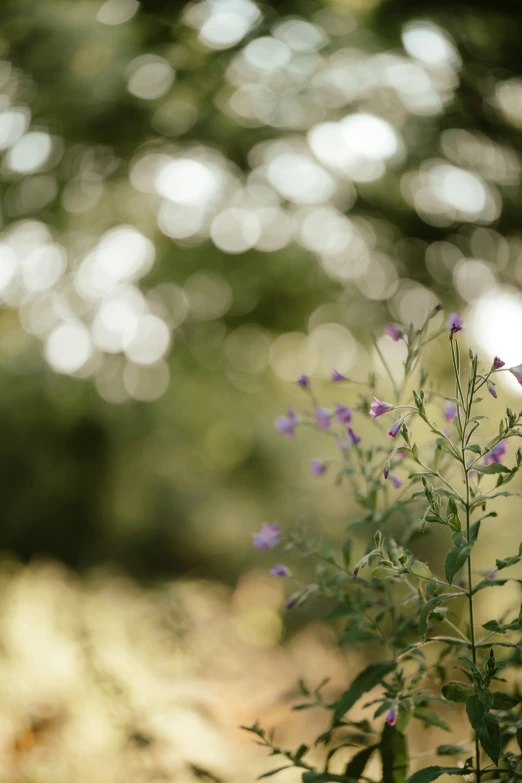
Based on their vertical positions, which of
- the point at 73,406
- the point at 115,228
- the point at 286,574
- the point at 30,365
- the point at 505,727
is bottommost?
the point at 505,727

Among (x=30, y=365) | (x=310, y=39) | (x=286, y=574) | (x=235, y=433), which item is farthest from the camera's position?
(x=235, y=433)

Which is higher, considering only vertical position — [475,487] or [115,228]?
[115,228]

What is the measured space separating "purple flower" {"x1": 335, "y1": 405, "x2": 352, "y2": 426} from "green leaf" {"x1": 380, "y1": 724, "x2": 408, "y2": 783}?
1.66 feet

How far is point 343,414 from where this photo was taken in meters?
1.14

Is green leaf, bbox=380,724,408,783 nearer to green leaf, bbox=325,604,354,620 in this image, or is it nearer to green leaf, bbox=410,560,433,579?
green leaf, bbox=325,604,354,620

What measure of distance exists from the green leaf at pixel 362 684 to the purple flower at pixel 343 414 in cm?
41

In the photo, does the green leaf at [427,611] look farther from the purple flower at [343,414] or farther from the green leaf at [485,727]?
the purple flower at [343,414]

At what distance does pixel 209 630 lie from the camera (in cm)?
313

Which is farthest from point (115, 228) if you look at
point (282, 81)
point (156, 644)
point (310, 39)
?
point (156, 644)

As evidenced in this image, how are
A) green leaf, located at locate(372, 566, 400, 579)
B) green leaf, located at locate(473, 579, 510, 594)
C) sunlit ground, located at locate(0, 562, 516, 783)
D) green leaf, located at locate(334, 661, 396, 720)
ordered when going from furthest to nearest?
sunlit ground, located at locate(0, 562, 516, 783) < green leaf, located at locate(334, 661, 396, 720) < green leaf, located at locate(473, 579, 510, 594) < green leaf, located at locate(372, 566, 400, 579)

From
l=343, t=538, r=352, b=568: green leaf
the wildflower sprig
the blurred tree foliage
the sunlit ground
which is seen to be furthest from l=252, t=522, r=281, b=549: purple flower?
the blurred tree foliage

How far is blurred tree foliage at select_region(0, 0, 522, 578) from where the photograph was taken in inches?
111

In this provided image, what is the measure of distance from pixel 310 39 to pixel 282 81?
39cm

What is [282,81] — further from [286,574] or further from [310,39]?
[286,574]
